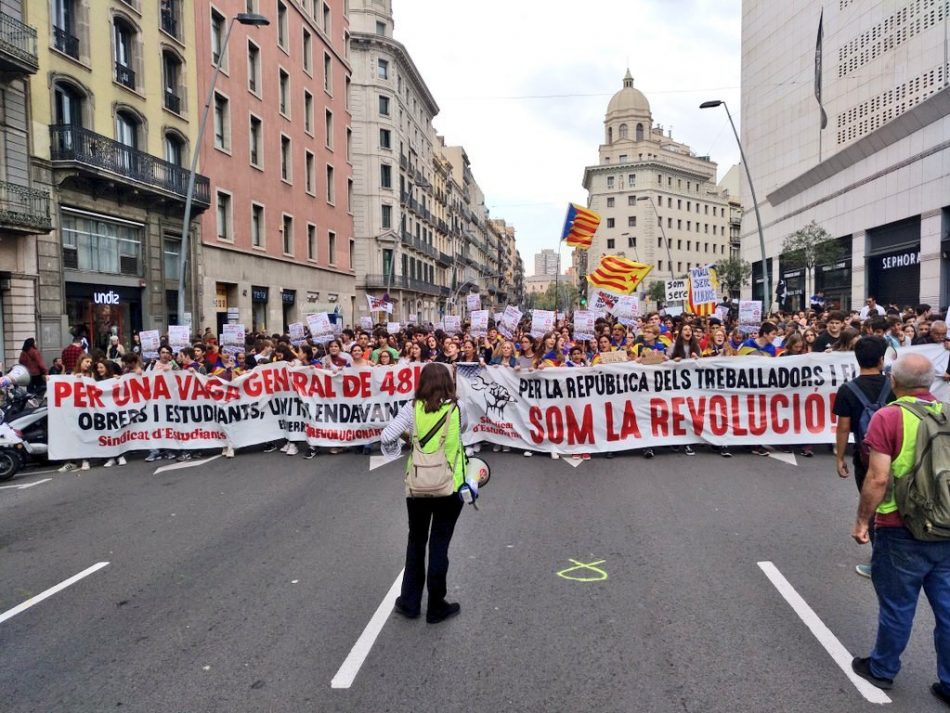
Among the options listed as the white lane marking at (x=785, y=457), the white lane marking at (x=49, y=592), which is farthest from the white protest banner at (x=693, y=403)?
the white lane marking at (x=49, y=592)

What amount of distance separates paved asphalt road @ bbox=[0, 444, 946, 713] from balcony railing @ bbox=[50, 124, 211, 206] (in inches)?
630

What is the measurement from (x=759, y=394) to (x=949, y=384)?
96.7 inches

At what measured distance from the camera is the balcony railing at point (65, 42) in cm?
2053

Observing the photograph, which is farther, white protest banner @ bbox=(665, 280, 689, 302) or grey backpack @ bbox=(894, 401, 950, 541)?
white protest banner @ bbox=(665, 280, 689, 302)

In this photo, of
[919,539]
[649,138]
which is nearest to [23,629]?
[919,539]

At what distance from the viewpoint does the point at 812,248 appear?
33.5 meters

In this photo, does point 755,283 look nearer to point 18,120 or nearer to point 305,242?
point 305,242

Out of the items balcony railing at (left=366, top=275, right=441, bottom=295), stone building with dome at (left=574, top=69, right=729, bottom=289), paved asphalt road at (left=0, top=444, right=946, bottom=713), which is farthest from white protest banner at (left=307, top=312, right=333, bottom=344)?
stone building with dome at (left=574, top=69, right=729, bottom=289)

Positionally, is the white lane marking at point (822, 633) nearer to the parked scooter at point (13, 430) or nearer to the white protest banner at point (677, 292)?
the parked scooter at point (13, 430)

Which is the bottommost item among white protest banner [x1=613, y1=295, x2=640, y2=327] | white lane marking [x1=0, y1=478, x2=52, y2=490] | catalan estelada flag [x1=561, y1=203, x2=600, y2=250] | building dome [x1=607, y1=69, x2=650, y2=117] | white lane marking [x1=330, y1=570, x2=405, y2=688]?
white lane marking [x1=0, y1=478, x2=52, y2=490]

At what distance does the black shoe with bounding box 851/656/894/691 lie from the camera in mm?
3592

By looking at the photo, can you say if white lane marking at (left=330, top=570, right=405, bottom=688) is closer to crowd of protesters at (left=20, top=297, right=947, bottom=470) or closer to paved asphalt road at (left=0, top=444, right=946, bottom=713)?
paved asphalt road at (left=0, top=444, right=946, bottom=713)

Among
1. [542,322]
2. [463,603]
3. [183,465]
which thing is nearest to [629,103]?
[542,322]

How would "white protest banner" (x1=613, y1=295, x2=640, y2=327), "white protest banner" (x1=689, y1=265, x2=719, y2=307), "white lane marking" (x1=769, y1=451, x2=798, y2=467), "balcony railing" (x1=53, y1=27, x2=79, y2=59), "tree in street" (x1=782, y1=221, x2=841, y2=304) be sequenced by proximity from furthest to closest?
"tree in street" (x1=782, y1=221, x2=841, y2=304), "balcony railing" (x1=53, y1=27, x2=79, y2=59), "white protest banner" (x1=689, y1=265, x2=719, y2=307), "white protest banner" (x1=613, y1=295, x2=640, y2=327), "white lane marking" (x1=769, y1=451, x2=798, y2=467)
